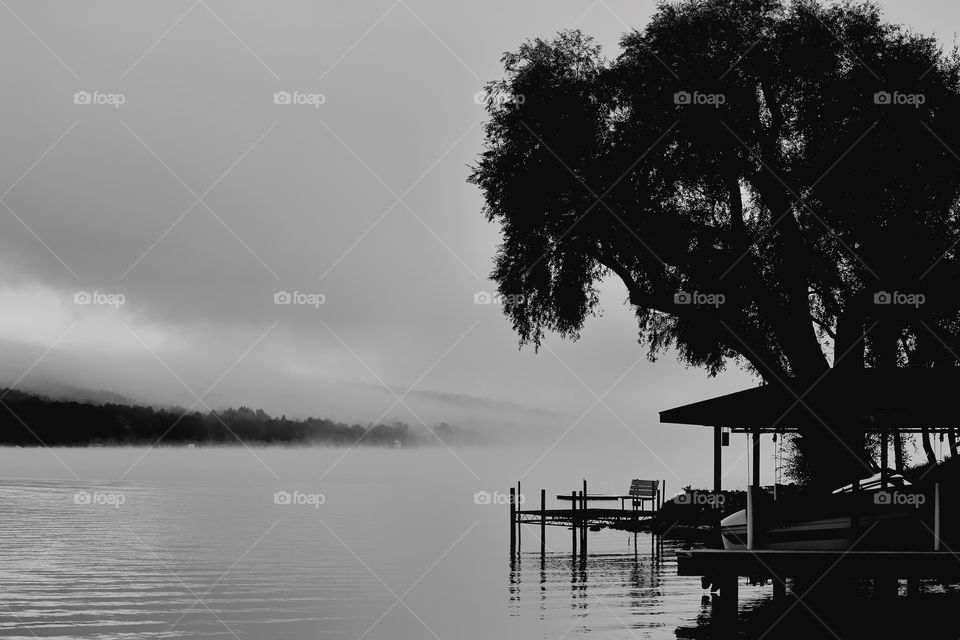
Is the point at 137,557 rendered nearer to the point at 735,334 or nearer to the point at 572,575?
the point at 572,575

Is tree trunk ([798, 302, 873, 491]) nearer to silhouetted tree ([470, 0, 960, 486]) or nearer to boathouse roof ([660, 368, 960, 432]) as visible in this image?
silhouetted tree ([470, 0, 960, 486])

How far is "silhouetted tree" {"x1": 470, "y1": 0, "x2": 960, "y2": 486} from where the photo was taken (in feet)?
108

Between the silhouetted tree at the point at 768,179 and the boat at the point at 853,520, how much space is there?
25.5ft

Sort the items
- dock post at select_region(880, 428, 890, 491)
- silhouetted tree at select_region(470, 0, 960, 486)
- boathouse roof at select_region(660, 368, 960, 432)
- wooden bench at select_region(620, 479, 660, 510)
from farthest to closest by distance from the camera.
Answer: wooden bench at select_region(620, 479, 660, 510) → silhouetted tree at select_region(470, 0, 960, 486) → dock post at select_region(880, 428, 890, 491) → boathouse roof at select_region(660, 368, 960, 432)

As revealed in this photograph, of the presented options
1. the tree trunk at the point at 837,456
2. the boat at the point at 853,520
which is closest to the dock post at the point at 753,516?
the boat at the point at 853,520

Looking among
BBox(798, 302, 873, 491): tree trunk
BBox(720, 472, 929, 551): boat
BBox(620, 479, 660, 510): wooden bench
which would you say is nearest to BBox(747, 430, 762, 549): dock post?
BBox(720, 472, 929, 551): boat

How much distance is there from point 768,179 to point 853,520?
45.0 feet

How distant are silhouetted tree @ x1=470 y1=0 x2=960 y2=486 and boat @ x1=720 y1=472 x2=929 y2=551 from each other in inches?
306

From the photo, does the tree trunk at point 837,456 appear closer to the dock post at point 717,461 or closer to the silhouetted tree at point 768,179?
the silhouetted tree at point 768,179

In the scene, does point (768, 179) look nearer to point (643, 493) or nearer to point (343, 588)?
point (343, 588)

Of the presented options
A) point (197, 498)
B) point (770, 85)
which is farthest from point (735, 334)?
point (197, 498)

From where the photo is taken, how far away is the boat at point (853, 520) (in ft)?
76.0

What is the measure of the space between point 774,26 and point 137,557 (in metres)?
34.8

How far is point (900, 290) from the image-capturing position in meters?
33.2
